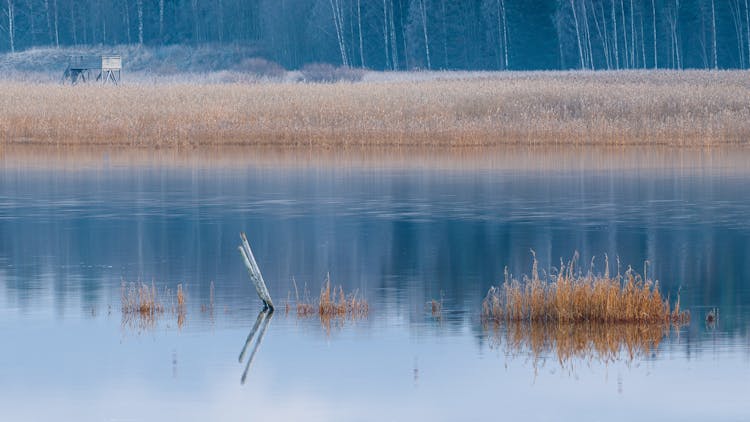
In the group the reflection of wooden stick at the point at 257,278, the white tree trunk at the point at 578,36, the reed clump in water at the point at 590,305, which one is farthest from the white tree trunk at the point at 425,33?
the reed clump in water at the point at 590,305

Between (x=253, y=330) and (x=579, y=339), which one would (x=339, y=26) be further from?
(x=579, y=339)

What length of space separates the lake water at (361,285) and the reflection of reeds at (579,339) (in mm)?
43

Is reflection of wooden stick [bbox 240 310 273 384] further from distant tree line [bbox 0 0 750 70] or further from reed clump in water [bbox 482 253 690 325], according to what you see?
distant tree line [bbox 0 0 750 70]

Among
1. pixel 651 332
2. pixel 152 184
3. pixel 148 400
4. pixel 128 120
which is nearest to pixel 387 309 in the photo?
pixel 651 332

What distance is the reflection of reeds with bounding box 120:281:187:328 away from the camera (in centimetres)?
1304

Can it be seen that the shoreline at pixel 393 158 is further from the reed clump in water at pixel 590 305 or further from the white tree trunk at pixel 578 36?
the white tree trunk at pixel 578 36

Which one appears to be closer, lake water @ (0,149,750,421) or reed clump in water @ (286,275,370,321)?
lake water @ (0,149,750,421)

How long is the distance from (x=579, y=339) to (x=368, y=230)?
29.4 feet

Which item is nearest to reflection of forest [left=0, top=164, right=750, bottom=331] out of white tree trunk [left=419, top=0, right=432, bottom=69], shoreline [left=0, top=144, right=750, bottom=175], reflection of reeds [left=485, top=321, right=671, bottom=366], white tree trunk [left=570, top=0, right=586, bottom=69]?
reflection of reeds [left=485, top=321, right=671, bottom=366]

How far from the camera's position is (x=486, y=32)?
84.6 m

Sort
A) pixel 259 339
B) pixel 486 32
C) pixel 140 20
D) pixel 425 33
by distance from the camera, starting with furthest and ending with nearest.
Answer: pixel 140 20 → pixel 486 32 → pixel 425 33 → pixel 259 339

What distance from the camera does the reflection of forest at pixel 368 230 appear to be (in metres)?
15.3

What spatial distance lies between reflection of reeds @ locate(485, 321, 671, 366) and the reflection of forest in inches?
35.9

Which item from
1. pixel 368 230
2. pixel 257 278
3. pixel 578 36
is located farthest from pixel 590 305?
pixel 578 36
